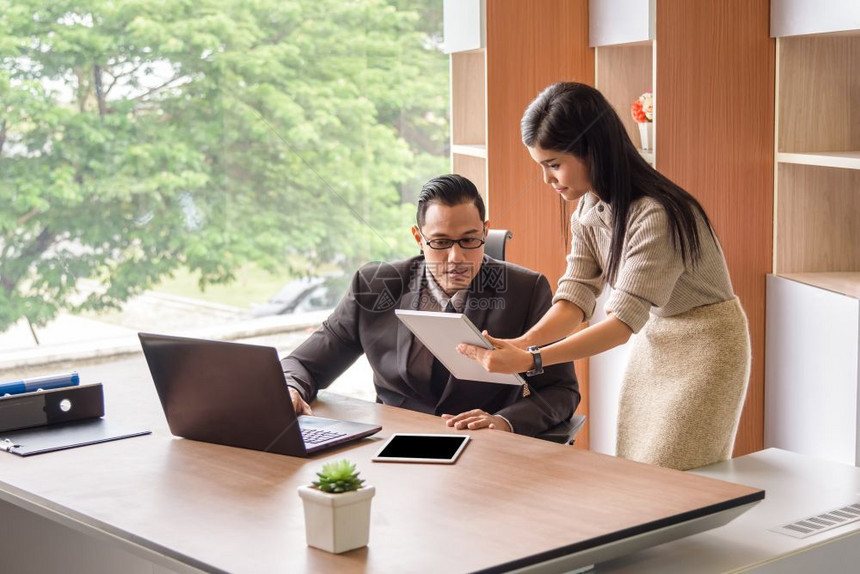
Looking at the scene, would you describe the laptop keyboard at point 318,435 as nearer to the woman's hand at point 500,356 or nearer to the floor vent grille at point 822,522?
the woman's hand at point 500,356

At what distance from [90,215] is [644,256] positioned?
4748 mm

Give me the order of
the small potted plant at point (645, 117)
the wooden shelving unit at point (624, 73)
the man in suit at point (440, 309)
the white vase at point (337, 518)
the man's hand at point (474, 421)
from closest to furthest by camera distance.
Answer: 1. the white vase at point (337, 518)
2. the man's hand at point (474, 421)
3. the man in suit at point (440, 309)
4. the small potted plant at point (645, 117)
5. the wooden shelving unit at point (624, 73)

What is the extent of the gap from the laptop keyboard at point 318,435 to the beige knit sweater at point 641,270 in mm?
648

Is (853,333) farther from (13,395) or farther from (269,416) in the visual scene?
(13,395)

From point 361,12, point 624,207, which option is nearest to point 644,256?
point 624,207

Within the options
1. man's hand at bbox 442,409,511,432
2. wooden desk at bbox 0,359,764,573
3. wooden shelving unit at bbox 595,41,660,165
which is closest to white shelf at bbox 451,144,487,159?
wooden shelving unit at bbox 595,41,660,165

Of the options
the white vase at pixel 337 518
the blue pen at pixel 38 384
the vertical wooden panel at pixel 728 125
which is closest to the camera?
the white vase at pixel 337 518

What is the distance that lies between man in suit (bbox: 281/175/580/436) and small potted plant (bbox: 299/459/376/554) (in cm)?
87

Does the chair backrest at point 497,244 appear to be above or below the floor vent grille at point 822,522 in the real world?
above

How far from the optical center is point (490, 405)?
259 cm

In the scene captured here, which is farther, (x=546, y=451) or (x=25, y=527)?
(x=25, y=527)

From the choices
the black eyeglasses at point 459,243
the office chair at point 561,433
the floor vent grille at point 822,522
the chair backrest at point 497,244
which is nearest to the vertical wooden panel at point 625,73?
the chair backrest at point 497,244

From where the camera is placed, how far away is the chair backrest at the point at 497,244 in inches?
114

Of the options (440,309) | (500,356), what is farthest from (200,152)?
(500,356)
